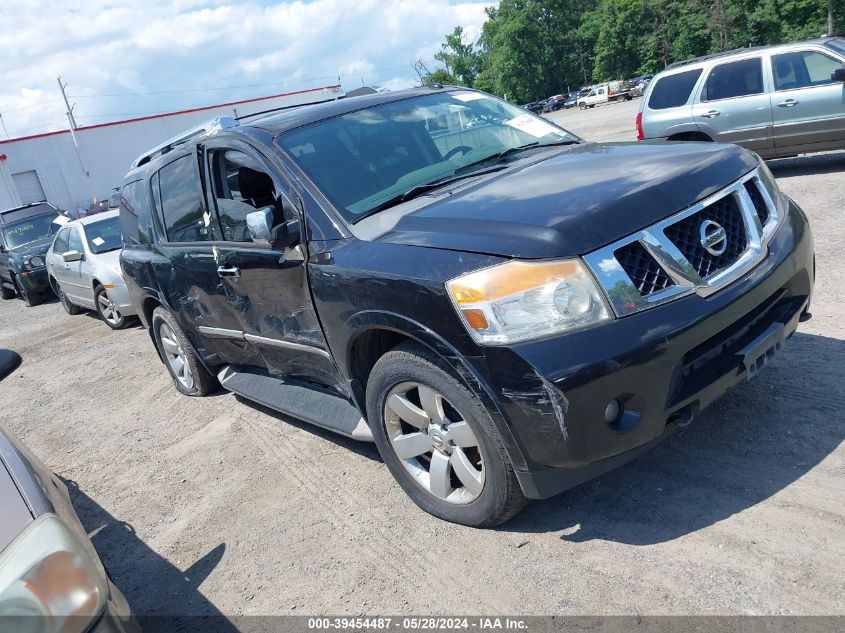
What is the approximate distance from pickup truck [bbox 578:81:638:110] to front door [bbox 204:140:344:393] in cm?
5550

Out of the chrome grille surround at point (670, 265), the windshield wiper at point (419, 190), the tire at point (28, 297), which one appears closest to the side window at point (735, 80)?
the windshield wiper at point (419, 190)

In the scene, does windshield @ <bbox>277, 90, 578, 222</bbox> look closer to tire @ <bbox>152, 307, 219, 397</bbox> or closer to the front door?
the front door

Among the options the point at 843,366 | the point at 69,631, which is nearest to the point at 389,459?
the point at 69,631

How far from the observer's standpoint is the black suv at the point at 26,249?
14297 millimetres

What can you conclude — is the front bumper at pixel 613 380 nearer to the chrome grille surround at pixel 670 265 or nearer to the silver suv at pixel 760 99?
the chrome grille surround at pixel 670 265

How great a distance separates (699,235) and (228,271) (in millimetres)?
2595

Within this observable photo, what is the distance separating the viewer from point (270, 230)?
11.5 feet

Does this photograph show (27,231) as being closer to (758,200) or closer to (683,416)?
(758,200)

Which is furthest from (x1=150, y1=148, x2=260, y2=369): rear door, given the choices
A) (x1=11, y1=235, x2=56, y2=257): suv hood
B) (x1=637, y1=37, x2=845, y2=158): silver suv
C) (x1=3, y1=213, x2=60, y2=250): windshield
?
(x1=3, y1=213, x2=60, y2=250): windshield

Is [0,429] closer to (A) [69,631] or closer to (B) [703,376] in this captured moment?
(A) [69,631]

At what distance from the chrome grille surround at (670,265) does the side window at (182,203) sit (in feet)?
8.86

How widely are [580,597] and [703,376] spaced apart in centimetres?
97

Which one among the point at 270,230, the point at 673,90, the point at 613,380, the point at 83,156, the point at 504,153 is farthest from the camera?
the point at 83,156

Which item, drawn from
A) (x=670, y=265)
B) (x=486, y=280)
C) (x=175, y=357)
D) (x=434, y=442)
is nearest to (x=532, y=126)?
(x=670, y=265)
